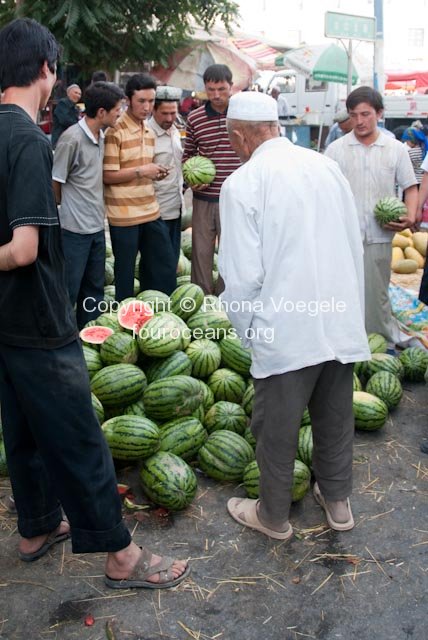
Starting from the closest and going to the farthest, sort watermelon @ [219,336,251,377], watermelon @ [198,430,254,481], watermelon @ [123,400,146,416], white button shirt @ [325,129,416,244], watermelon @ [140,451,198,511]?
watermelon @ [140,451,198,511] < watermelon @ [198,430,254,481] < watermelon @ [123,400,146,416] < watermelon @ [219,336,251,377] < white button shirt @ [325,129,416,244]

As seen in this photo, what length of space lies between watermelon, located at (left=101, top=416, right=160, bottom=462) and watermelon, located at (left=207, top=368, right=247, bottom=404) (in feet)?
2.42

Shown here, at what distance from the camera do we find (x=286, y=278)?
285 centimetres

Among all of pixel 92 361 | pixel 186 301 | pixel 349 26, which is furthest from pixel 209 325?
pixel 349 26

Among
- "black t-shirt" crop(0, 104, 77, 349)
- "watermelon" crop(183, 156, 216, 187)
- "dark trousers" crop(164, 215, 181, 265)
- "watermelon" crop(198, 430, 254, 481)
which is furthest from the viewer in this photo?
"dark trousers" crop(164, 215, 181, 265)

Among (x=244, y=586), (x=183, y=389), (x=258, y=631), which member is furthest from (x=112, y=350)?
(x=258, y=631)

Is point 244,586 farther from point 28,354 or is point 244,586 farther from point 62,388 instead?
point 28,354

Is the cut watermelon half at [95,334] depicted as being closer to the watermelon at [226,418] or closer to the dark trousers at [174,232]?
the watermelon at [226,418]

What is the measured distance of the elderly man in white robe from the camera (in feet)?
9.22

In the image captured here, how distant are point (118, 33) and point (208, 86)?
8.50 m

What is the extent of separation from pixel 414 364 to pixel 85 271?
9.16 feet

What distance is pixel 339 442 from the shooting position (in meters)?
3.22

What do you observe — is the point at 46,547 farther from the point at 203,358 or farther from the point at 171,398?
the point at 203,358

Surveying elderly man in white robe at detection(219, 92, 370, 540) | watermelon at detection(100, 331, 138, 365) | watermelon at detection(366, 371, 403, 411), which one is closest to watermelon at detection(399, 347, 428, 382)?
watermelon at detection(366, 371, 403, 411)

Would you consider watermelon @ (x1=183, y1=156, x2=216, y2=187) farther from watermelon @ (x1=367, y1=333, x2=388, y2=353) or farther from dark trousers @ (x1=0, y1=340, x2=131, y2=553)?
dark trousers @ (x1=0, y1=340, x2=131, y2=553)
